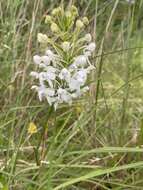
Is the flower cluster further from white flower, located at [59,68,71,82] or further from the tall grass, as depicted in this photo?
the tall grass

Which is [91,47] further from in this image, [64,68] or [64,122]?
[64,122]

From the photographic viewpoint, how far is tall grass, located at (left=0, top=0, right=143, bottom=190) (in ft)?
4.86

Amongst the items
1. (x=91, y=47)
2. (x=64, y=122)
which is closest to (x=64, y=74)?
(x=91, y=47)

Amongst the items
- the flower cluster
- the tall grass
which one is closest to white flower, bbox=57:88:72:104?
the flower cluster

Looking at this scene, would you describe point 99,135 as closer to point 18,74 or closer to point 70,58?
point 18,74

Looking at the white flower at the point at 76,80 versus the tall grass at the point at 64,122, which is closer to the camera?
the white flower at the point at 76,80

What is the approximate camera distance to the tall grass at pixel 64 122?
4.86ft

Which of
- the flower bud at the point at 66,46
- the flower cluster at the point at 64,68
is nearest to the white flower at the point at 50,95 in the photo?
the flower cluster at the point at 64,68

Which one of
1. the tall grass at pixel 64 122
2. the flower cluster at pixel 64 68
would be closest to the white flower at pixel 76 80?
the flower cluster at pixel 64 68

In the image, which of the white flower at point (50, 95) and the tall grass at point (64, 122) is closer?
the white flower at point (50, 95)

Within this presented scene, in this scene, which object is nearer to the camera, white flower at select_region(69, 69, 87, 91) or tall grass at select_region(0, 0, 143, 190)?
white flower at select_region(69, 69, 87, 91)

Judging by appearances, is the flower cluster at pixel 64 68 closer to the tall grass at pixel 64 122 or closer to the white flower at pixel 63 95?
the white flower at pixel 63 95

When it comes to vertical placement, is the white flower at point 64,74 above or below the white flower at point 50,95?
above

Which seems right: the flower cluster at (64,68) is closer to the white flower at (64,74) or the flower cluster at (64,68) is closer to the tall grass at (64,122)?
the white flower at (64,74)
